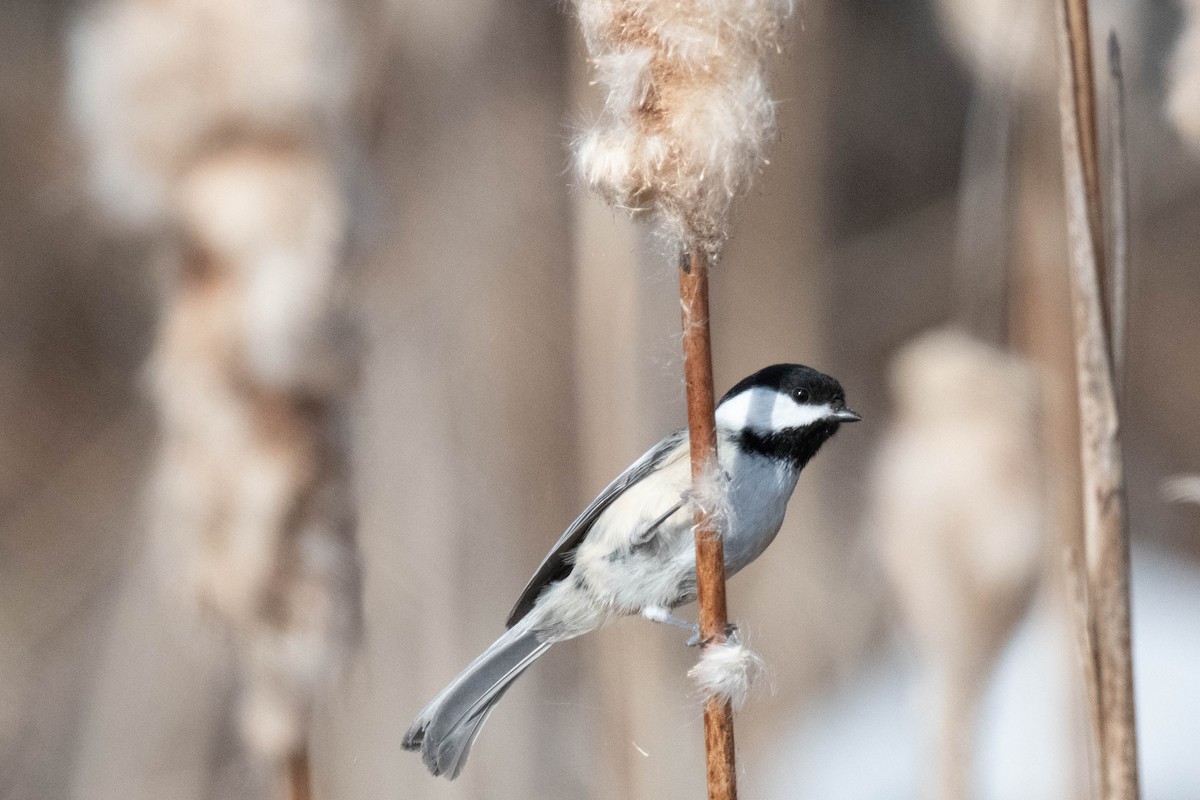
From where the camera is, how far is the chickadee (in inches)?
32.0

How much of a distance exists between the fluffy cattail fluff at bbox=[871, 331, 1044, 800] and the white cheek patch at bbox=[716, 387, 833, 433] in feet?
0.46

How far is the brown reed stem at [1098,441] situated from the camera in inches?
28.0

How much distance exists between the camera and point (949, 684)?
3.19 ft

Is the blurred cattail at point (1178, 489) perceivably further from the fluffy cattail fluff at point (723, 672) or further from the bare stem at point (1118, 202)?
the fluffy cattail fluff at point (723, 672)

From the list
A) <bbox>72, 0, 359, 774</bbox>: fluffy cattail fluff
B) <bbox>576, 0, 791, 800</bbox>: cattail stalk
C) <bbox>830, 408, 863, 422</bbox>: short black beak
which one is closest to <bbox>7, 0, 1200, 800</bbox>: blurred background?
<bbox>72, 0, 359, 774</bbox>: fluffy cattail fluff

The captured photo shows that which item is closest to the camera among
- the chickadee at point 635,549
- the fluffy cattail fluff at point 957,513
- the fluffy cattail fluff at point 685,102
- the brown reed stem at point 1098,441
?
the fluffy cattail fluff at point 685,102

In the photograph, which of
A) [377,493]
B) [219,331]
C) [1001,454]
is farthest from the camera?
[1001,454]

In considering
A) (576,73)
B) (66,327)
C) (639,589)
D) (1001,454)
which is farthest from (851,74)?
(66,327)

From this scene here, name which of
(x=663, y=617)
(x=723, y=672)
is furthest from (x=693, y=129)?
(x=663, y=617)

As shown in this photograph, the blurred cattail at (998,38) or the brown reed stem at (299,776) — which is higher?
the blurred cattail at (998,38)

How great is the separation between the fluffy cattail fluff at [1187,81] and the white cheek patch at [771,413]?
1.78 feet

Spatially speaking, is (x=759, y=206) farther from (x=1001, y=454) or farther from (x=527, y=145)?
(x=1001, y=454)

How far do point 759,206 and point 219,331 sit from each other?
20.1 inches

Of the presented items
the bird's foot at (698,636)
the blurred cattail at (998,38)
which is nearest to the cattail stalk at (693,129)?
the bird's foot at (698,636)
